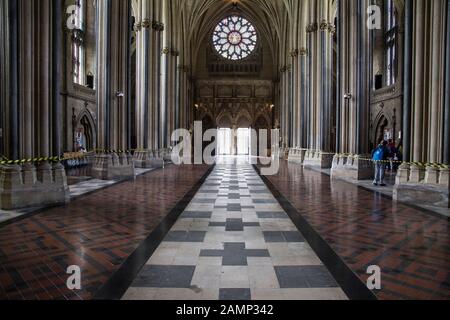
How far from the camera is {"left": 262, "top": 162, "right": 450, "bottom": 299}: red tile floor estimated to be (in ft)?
13.3

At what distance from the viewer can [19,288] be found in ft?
12.6

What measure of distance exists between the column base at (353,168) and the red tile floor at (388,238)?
4.87 m

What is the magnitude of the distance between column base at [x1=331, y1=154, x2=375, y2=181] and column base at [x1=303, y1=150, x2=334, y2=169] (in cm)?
538

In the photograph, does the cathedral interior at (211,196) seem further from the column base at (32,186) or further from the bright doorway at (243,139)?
the bright doorway at (243,139)

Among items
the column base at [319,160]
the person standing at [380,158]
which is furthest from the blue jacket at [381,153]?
the column base at [319,160]

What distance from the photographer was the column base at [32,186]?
8.42 metres

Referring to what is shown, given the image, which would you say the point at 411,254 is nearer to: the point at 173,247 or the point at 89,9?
the point at 173,247

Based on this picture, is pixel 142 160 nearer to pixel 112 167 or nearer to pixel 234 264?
pixel 112 167

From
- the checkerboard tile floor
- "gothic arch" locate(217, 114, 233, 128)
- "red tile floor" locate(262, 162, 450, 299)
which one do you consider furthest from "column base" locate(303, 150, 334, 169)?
"gothic arch" locate(217, 114, 233, 128)

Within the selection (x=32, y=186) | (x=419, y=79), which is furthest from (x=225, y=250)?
(x=419, y=79)

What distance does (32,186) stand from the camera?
29.1ft

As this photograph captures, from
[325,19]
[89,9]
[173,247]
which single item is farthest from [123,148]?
[89,9]

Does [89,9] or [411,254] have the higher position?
[89,9]
